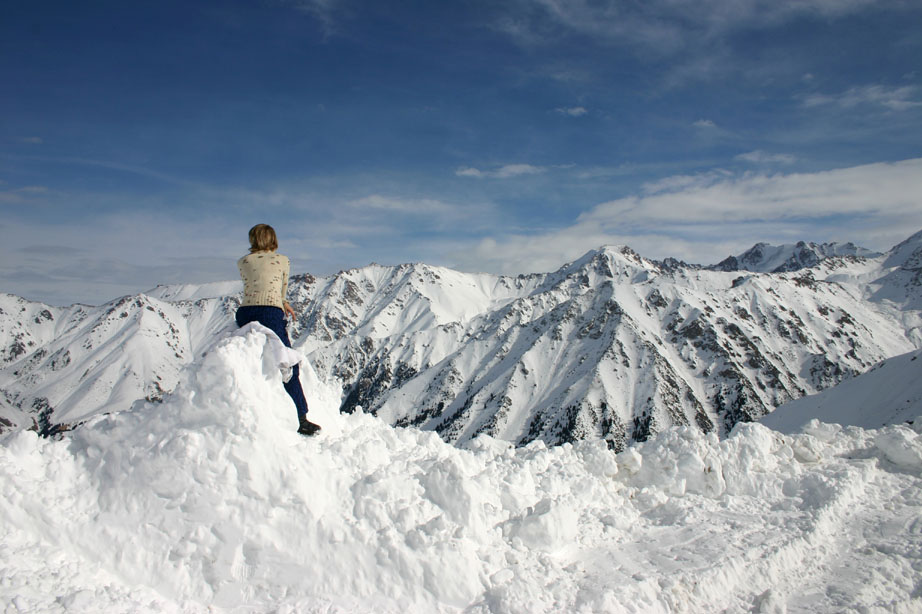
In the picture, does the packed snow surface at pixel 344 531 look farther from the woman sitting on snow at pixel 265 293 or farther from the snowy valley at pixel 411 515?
the woman sitting on snow at pixel 265 293

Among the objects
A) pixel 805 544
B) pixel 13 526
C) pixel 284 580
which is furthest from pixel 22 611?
pixel 805 544

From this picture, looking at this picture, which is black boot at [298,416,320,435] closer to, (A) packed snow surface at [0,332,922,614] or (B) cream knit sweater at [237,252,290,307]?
(A) packed snow surface at [0,332,922,614]

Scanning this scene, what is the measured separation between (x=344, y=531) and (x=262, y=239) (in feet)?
13.3

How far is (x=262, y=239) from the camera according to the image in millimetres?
7359

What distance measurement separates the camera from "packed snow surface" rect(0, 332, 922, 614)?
17.3 ft

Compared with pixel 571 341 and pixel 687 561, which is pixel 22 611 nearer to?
pixel 687 561

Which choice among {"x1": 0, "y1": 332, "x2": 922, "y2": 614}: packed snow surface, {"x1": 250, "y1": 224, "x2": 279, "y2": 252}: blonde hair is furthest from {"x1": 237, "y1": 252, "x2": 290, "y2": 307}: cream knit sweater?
{"x1": 0, "y1": 332, "x2": 922, "y2": 614}: packed snow surface

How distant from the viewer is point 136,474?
5.64 meters

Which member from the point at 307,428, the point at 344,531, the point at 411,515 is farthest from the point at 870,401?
the point at 344,531

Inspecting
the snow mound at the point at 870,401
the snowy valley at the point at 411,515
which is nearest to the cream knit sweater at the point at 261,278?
the snowy valley at the point at 411,515

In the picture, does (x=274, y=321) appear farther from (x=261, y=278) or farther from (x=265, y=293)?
(x=261, y=278)

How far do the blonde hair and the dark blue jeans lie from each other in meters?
0.84

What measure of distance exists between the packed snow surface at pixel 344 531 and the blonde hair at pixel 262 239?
4.60 ft

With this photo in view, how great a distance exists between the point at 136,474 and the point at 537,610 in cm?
468
